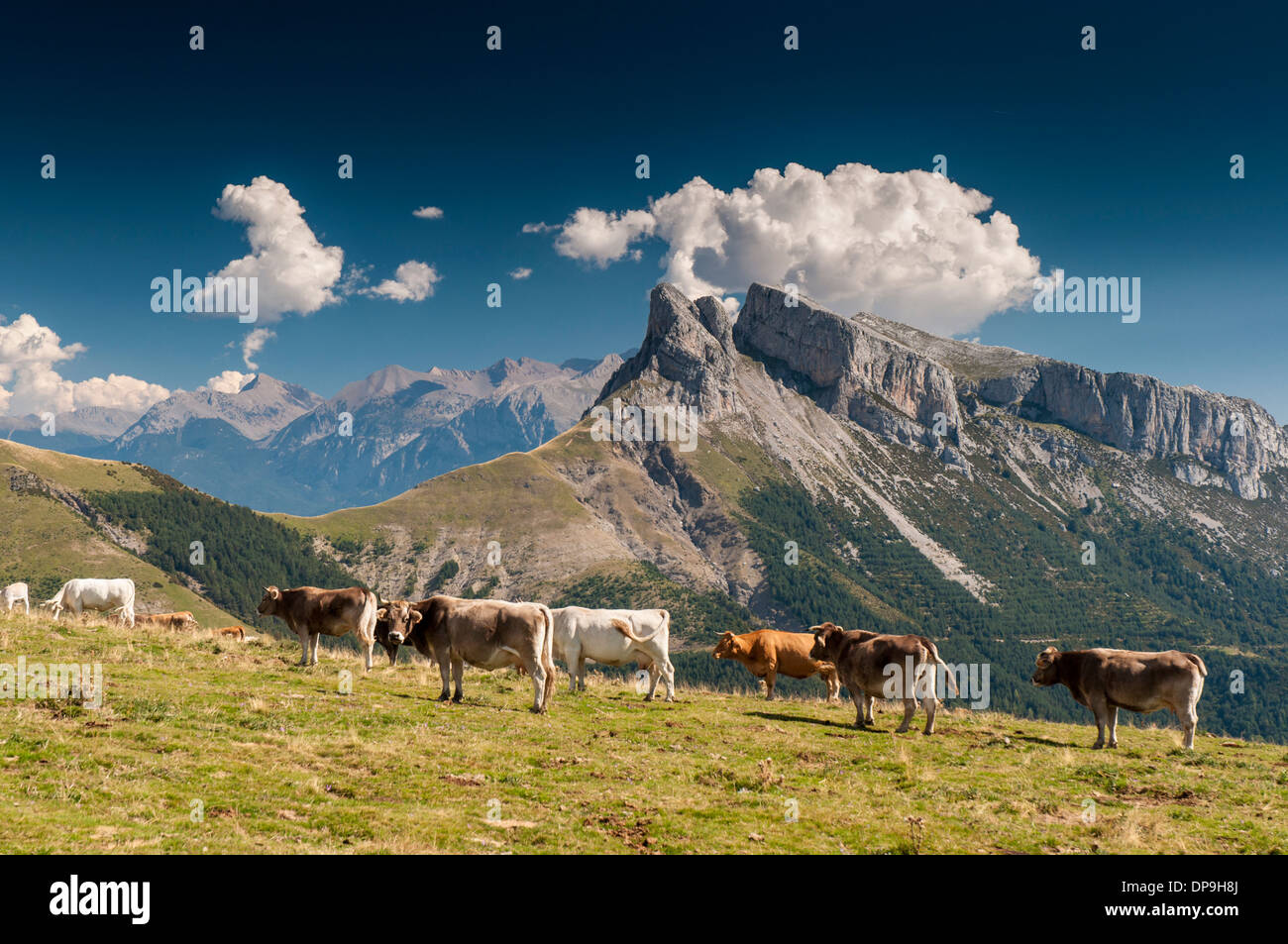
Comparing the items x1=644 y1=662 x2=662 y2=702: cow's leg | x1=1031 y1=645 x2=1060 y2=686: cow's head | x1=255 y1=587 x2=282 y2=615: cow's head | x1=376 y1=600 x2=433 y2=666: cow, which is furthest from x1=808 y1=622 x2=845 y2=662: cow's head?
x1=255 y1=587 x2=282 y2=615: cow's head

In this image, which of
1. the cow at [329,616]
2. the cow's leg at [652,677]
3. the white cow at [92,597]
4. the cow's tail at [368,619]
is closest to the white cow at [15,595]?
the white cow at [92,597]

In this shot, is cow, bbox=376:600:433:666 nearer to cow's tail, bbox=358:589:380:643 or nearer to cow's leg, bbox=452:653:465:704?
cow's tail, bbox=358:589:380:643

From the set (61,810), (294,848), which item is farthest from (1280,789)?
(61,810)

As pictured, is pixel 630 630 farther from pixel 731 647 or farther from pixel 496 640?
pixel 731 647

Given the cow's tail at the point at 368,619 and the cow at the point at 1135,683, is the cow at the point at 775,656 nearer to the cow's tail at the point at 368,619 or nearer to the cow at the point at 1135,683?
the cow at the point at 1135,683

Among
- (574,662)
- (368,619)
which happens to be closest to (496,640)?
(574,662)

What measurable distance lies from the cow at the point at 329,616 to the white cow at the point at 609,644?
7019mm

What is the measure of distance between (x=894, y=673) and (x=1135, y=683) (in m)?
7.39

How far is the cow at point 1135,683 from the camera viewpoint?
22.2 metres

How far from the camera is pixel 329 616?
90.2ft

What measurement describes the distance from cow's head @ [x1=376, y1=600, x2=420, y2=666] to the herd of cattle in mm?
43

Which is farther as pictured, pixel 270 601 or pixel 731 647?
pixel 731 647
